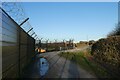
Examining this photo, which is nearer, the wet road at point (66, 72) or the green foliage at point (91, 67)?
the wet road at point (66, 72)

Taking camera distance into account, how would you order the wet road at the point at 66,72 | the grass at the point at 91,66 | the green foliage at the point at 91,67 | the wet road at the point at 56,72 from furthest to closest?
the green foliage at the point at 91,67 → the grass at the point at 91,66 → the wet road at the point at 56,72 → the wet road at the point at 66,72

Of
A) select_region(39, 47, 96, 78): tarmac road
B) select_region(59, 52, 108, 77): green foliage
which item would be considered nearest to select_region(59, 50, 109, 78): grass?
select_region(59, 52, 108, 77): green foliage

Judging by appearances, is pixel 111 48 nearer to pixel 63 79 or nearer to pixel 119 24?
pixel 63 79

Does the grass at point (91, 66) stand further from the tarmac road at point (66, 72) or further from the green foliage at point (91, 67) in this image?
the tarmac road at point (66, 72)

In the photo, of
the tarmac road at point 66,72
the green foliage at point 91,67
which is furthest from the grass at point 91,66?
the tarmac road at point 66,72

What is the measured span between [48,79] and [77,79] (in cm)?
133

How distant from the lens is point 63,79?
13352mm

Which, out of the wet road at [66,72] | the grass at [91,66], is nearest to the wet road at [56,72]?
the wet road at [66,72]

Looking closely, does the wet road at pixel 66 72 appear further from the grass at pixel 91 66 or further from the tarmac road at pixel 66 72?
the grass at pixel 91 66

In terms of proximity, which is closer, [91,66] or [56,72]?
[56,72]

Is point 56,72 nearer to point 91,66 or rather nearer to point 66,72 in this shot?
point 66,72

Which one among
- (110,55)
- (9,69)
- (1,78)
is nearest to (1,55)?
(1,78)

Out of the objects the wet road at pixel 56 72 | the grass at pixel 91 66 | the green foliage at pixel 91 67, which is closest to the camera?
the wet road at pixel 56 72

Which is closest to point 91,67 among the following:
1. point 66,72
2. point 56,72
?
point 66,72
